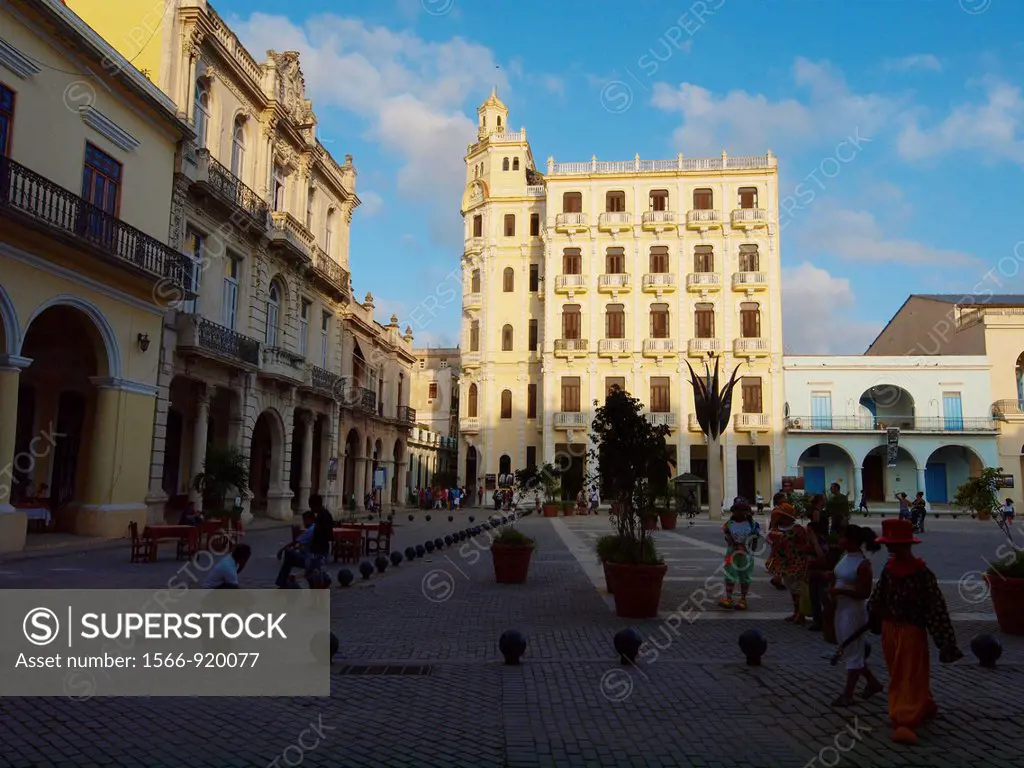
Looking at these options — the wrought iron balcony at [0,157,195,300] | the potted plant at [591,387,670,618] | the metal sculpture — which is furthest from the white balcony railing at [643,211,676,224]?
the potted plant at [591,387,670,618]

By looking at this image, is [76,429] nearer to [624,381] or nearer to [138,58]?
[138,58]

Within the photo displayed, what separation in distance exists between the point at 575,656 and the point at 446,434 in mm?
56920

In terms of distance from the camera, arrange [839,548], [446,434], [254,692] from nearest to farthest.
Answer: [254,692] < [839,548] < [446,434]

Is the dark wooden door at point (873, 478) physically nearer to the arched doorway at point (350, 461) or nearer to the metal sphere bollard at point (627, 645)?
the arched doorway at point (350, 461)

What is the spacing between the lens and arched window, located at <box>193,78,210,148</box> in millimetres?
22219

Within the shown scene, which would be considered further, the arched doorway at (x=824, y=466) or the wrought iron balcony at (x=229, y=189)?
the arched doorway at (x=824, y=466)

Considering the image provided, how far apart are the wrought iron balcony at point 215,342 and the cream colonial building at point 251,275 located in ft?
0.14

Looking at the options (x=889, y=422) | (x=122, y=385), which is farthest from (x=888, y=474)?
(x=122, y=385)

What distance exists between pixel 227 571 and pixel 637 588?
16.6 ft

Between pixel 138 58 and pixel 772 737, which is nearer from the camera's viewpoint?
pixel 772 737

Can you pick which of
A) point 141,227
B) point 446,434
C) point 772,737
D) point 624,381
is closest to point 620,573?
point 772,737

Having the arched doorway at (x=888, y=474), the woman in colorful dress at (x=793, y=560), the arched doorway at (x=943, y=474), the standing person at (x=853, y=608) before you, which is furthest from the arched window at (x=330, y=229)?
the arched doorway at (x=943, y=474)

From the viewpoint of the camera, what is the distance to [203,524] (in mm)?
16453

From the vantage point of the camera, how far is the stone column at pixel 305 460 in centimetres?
2962
